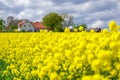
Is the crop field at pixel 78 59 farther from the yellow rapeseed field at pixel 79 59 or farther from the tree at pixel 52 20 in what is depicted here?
the tree at pixel 52 20

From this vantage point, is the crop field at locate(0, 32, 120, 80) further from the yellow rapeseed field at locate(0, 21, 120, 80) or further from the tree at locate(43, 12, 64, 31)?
the tree at locate(43, 12, 64, 31)

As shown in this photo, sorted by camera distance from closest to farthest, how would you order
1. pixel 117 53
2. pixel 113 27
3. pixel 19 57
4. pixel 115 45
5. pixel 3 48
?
pixel 115 45 → pixel 117 53 → pixel 113 27 → pixel 19 57 → pixel 3 48

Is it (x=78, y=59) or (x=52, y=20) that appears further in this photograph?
(x=52, y=20)

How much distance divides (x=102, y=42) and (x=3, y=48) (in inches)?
401

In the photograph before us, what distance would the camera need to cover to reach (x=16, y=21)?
108188 millimetres

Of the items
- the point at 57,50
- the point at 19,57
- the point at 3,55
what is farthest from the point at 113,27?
the point at 3,55

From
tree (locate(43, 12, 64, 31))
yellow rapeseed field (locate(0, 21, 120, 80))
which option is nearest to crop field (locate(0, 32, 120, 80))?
yellow rapeseed field (locate(0, 21, 120, 80))

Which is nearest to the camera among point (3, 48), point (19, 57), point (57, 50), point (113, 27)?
point (113, 27)

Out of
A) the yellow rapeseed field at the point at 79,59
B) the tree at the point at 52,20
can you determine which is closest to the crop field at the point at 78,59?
the yellow rapeseed field at the point at 79,59

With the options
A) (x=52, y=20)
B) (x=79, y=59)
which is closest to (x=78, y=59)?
(x=79, y=59)

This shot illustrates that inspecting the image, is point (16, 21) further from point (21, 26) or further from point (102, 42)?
point (102, 42)

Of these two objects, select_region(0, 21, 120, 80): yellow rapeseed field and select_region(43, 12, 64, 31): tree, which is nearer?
select_region(0, 21, 120, 80): yellow rapeseed field

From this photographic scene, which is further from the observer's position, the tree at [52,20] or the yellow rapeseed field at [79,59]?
the tree at [52,20]

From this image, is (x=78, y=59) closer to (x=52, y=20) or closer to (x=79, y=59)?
(x=79, y=59)
